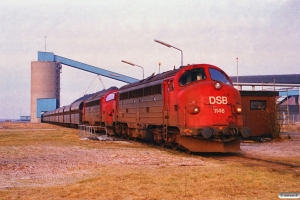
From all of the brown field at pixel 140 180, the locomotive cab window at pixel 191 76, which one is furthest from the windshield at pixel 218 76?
the brown field at pixel 140 180

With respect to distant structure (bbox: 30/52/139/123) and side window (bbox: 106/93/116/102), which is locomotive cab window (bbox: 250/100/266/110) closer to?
side window (bbox: 106/93/116/102)

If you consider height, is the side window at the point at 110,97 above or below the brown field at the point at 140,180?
above

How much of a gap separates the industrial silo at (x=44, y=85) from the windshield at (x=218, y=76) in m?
82.3

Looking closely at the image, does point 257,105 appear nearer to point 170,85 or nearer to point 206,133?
point 170,85

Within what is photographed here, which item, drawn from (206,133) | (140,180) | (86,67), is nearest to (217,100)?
(206,133)

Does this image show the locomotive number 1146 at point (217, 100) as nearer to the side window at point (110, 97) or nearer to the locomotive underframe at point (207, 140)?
the locomotive underframe at point (207, 140)

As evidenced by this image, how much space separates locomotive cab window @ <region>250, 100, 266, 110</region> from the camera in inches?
1205

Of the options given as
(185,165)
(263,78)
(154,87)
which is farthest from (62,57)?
(185,165)

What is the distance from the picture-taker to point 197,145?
19.8 m

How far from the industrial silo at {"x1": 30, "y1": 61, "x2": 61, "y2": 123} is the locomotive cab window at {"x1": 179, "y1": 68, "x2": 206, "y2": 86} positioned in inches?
3226

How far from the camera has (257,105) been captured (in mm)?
30812

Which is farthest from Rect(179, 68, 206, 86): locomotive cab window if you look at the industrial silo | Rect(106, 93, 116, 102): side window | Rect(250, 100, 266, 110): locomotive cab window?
the industrial silo

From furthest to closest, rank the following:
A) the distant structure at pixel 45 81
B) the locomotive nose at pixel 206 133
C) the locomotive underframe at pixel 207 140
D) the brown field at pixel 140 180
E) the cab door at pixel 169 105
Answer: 1. the distant structure at pixel 45 81
2. the cab door at pixel 169 105
3. the locomotive underframe at pixel 207 140
4. the locomotive nose at pixel 206 133
5. the brown field at pixel 140 180

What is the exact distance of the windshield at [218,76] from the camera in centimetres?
2056
